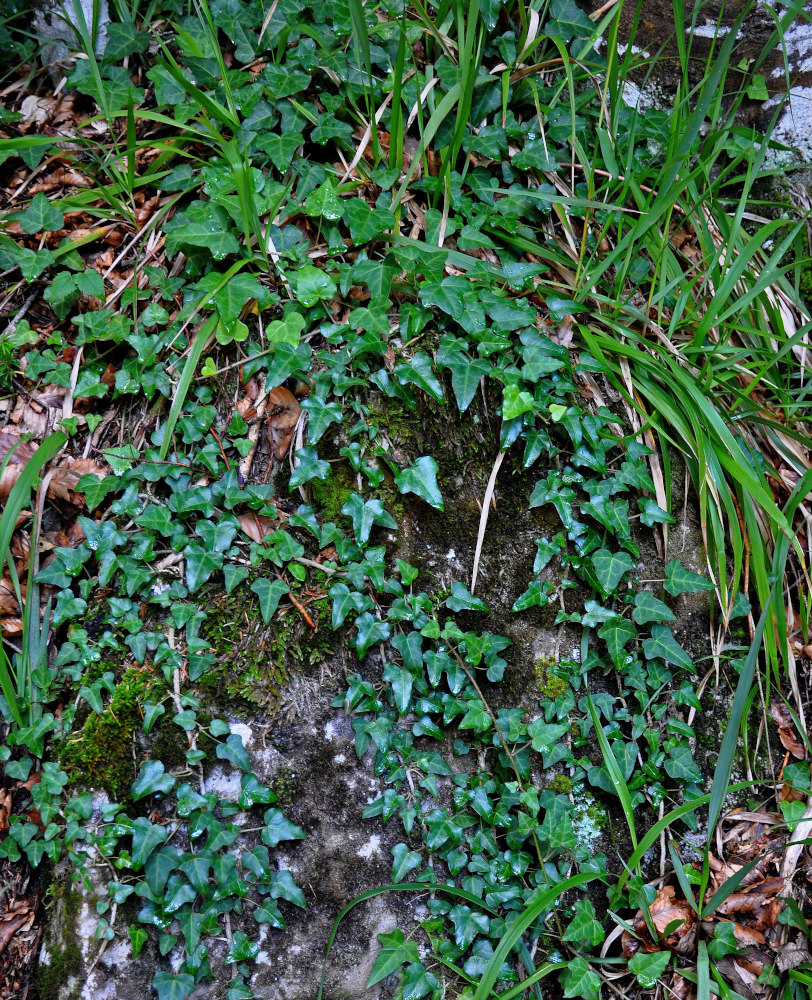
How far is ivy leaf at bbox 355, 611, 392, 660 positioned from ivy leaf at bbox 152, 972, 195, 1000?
2.95ft

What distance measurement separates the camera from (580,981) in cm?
172

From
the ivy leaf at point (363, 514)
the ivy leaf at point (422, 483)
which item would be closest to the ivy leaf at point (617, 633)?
the ivy leaf at point (422, 483)

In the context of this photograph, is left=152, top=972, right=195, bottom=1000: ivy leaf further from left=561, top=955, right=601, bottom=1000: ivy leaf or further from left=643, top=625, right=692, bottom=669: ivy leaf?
left=643, top=625, right=692, bottom=669: ivy leaf

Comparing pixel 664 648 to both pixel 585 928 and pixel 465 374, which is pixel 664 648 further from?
pixel 465 374

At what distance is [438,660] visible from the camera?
6.08 ft

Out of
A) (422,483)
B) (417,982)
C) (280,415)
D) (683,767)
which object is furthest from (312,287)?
(417,982)

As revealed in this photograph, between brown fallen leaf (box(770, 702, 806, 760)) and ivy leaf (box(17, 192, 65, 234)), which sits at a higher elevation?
ivy leaf (box(17, 192, 65, 234))

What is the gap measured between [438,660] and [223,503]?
79 cm

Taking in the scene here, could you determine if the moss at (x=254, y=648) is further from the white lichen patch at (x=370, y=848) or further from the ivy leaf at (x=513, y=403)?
the ivy leaf at (x=513, y=403)

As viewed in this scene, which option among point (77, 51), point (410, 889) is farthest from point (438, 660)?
point (77, 51)

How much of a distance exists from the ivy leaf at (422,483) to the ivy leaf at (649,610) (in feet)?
2.30

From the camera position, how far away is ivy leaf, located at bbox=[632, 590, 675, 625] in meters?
2.00

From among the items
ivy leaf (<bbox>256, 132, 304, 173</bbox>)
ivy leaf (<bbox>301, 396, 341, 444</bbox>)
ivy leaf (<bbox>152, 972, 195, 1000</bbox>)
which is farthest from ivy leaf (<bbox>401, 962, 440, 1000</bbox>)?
ivy leaf (<bbox>256, 132, 304, 173</bbox>)

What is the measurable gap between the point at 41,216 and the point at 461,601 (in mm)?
1893
